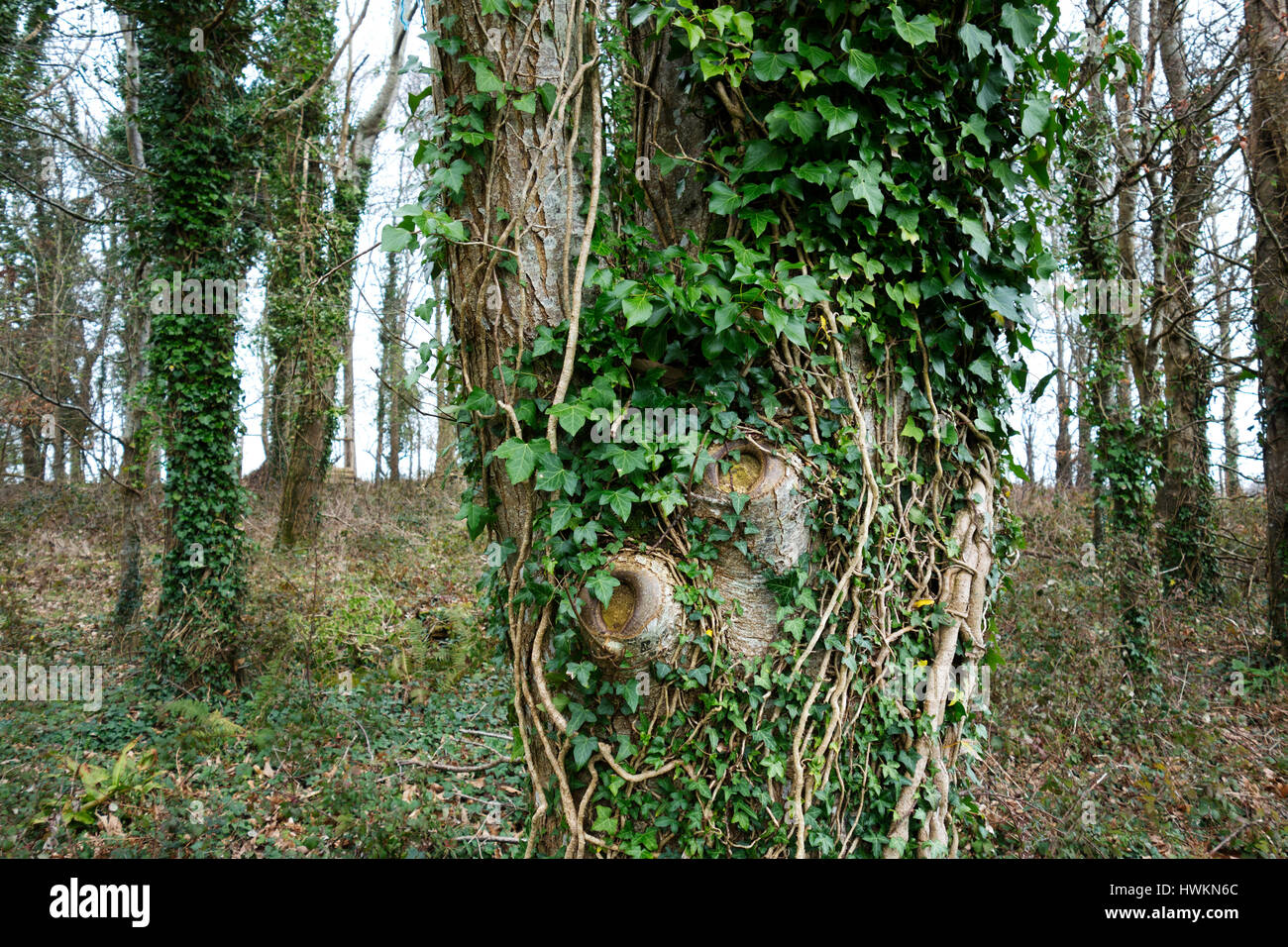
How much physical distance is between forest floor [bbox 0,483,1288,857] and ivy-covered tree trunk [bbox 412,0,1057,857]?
74 centimetres

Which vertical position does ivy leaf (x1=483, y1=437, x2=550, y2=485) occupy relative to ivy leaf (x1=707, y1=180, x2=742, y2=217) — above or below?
below

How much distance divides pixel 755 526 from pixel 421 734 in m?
4.56

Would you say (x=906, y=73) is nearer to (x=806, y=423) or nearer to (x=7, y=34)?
(x=806, y=423)

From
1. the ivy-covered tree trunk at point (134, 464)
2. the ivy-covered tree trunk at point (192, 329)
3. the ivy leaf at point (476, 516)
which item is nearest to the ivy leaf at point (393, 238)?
the ivy leaf at point (476, 516)

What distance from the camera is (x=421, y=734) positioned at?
5660 mm

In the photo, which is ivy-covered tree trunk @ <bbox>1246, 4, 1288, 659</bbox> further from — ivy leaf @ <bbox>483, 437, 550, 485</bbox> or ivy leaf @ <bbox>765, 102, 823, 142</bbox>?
ivy leaf @ <bbox>483, 437, 550, 485</bbox>

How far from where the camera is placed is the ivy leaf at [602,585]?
204 centimetres

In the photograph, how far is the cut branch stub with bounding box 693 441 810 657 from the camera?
2.18 metres

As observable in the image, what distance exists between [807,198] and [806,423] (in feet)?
2.46

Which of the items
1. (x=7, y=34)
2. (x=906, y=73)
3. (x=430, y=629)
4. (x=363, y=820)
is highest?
(x=7, y=34)

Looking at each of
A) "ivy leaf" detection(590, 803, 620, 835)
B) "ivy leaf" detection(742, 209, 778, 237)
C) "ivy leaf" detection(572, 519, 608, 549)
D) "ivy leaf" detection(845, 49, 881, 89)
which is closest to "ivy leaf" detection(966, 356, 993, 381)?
"ivy leaf" detection(742, 209, 778, 237)

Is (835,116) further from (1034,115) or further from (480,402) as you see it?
(480,402)
